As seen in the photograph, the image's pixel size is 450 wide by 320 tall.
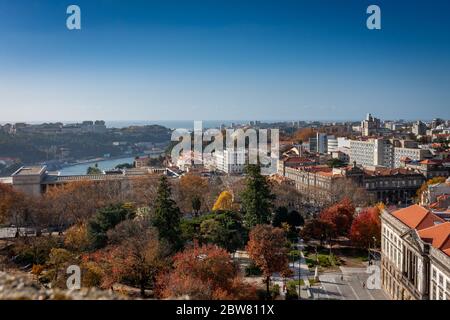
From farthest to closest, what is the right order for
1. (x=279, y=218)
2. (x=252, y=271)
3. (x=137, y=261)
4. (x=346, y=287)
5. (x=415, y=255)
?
(x=279, y=218)
(x=252, y=271)
(x=346, y=287)
(x=137, y=261)
(x=415, y=255)

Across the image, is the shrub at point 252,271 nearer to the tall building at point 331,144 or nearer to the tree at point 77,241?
the tree at point 77,241

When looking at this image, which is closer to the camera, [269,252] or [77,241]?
[269,252]

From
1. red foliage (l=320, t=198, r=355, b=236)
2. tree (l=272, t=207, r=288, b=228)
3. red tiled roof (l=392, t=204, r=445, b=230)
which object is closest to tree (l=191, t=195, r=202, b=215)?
tree (l=272, t=207, r=288, b=228)

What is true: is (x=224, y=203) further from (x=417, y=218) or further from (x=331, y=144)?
(x=331, y=144)

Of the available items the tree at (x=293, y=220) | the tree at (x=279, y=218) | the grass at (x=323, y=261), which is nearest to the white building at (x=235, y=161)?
the tree at (x=293, y=220)

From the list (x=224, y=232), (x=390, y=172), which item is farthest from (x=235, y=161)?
(x=224, y=232)
